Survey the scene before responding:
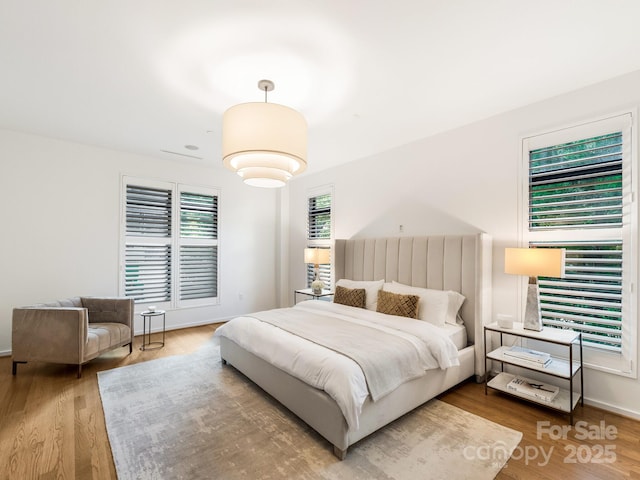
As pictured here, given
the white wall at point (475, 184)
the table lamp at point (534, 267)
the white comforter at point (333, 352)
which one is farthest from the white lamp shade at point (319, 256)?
the table lamp at point (534, 267)

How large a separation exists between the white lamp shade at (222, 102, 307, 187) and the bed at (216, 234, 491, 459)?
1.57 metres

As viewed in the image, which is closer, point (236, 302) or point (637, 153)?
point (637, 153)

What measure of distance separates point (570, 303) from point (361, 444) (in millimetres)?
2304

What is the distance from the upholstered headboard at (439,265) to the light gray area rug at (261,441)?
3.72 feet

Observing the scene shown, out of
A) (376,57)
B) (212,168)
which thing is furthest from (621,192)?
(212,168)

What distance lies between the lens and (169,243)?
515 cm

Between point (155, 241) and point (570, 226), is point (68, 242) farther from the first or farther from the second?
point (570, 226)

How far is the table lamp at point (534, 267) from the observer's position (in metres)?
2.57

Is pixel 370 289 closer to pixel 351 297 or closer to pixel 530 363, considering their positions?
pixel 351 297

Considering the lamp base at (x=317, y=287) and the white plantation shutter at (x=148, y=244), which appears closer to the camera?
the white plantation shutter at (x=148, y=244)

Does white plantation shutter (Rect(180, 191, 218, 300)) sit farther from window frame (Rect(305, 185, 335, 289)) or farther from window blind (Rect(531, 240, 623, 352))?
window blind (Rect(531, 240, 623, 352))

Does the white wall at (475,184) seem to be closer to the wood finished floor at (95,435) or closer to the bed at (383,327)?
the bed at (383,327)

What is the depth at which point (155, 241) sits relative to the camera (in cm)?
502

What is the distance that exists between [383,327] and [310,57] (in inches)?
97.4
